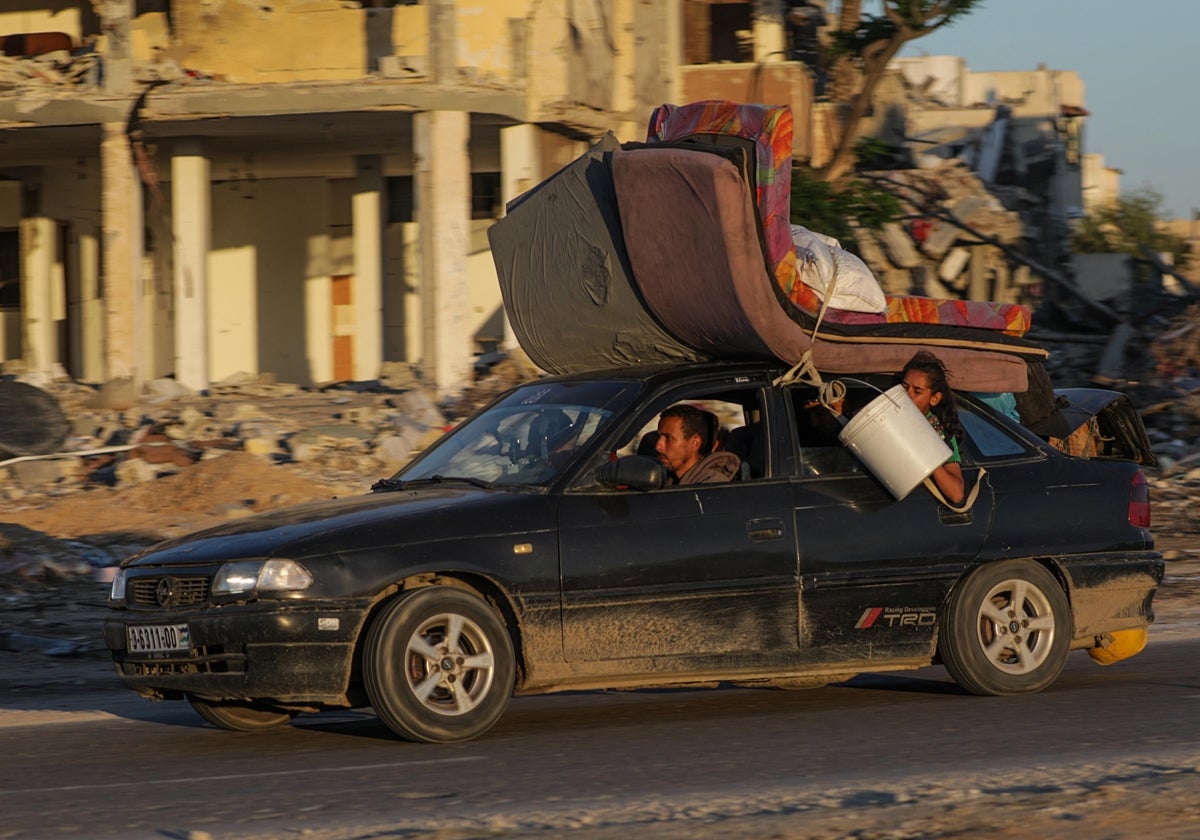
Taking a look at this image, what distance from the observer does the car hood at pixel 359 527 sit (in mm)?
6863

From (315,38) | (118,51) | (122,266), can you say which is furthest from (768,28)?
(122,266)

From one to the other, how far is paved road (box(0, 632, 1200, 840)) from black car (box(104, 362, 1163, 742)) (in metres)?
0.22

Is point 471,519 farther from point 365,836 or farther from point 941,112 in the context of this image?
point 941,112

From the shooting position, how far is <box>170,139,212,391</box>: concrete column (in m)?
24.8

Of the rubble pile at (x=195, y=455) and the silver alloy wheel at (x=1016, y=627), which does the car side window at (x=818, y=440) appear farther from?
the rubble pile at (x=195, y=455)

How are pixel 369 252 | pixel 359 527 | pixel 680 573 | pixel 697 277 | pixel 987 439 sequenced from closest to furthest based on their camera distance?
1. pixel 359 527
2. pixel 680 573
3. pixel 697 277
4. pixel 987 439
5. pixel 369 252

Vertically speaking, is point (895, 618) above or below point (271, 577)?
below

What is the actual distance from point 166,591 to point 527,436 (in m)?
1.68

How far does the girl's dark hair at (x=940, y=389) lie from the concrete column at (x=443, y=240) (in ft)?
49.6

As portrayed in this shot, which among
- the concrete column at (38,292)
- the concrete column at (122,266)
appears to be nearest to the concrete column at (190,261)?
the concrete column at (122,266)

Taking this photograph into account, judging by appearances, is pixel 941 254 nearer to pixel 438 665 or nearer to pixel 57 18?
pixel 57 18

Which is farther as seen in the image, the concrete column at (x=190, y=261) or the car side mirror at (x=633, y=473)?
the concrete column at (x=190, y=261)

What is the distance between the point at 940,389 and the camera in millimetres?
8117

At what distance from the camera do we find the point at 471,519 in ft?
23.1
